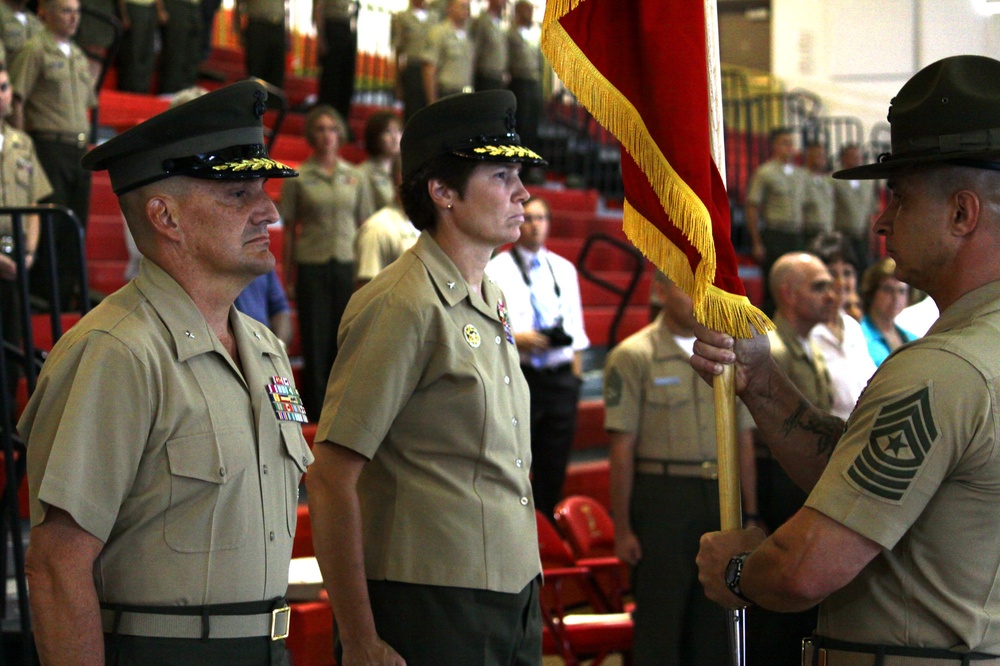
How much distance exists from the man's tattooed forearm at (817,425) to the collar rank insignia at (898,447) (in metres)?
0.43

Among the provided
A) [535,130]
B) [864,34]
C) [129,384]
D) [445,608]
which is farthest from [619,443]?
[864,34]

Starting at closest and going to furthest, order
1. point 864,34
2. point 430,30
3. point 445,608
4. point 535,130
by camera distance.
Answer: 1. point 445,608
2. point 430,30
3. point 535,130
4. point 864,34

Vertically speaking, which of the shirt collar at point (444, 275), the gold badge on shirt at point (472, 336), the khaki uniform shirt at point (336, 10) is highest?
the khaki uniform shirt at point (336, 10)

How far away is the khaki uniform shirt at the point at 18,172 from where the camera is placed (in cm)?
472

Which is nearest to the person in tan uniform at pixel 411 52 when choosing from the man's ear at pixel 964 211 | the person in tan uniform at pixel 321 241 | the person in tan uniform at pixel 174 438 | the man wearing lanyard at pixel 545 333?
the person in tan uniform at pixel 321 241

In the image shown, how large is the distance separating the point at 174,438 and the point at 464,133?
929mm

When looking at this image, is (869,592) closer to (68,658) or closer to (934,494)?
(934,494)

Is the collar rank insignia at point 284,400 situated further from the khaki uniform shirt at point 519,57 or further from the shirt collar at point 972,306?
the khaki uniform shirt at point 519,57

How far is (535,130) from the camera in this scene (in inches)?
369

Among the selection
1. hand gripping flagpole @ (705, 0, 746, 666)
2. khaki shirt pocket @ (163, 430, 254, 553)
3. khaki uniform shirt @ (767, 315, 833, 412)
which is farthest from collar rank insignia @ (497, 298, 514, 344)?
khaki uniform shirt @ (767, 315, 833, 412)

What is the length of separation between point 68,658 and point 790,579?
1032 mm

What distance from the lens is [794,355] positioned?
13.4 feet

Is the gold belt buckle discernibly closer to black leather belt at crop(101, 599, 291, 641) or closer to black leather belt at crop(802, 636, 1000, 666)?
black leather belt at crop(101, 599, 291, 641)

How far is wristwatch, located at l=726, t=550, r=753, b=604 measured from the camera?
1898mm
